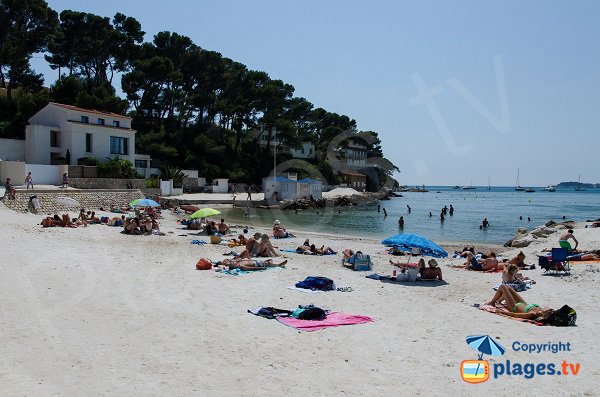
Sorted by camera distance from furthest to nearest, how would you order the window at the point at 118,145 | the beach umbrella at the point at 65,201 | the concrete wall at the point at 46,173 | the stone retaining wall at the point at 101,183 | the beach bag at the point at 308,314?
the window at the point at 118,145, the stone retaining wall at the point at 101,183, the concrete wall at the point at 46,173, the beach umbrella at the point at 65,201, the beach bag at the point at 308,314

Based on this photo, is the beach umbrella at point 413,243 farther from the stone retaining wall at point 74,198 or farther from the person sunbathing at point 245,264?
the stone retaining wall at point 74,198

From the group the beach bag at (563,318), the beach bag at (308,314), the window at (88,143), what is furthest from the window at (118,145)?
the beach bag at (563,318)

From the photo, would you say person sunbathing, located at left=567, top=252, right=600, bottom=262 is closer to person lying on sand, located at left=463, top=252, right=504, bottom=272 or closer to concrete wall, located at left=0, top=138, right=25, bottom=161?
person lying on sand, located at left=463, top=252, right=504, bottom=272

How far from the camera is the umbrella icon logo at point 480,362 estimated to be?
662 centimetres

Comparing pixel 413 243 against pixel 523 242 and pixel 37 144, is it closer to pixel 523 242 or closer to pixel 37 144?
pixel 523 242

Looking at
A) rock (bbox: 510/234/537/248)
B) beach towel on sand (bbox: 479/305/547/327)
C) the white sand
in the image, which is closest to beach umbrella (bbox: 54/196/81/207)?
the white sand

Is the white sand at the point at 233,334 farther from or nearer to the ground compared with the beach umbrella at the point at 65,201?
nearer to the ground

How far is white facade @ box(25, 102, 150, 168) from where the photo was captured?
4053cm

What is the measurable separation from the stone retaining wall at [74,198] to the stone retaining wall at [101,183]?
1.58 metres

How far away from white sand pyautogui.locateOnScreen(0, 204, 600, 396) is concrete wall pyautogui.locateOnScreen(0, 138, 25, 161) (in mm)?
30189

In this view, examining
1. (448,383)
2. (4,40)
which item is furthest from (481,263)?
(4,40)

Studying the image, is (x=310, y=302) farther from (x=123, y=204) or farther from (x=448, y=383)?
(x=123, y=204)

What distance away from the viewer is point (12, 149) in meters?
40.3

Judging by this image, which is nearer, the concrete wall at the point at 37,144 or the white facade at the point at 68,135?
the concrete wall at the point at 37,144
